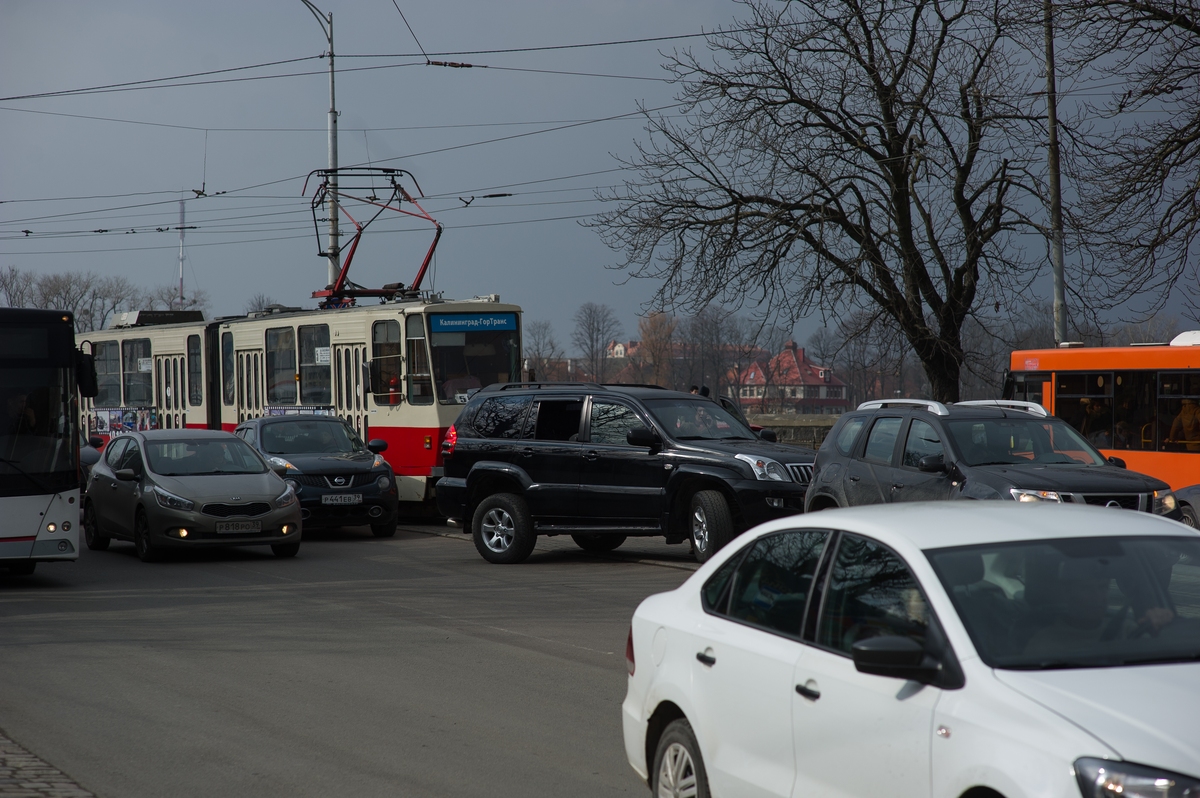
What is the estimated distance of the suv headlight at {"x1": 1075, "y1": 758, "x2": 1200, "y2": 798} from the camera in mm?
3158

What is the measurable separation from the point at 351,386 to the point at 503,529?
315 inches

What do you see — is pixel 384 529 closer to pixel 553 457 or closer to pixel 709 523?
pixel 553 457

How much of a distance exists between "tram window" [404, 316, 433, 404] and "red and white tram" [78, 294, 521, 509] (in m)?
0.02

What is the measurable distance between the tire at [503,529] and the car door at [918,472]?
458cm

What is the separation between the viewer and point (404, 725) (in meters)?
7.11

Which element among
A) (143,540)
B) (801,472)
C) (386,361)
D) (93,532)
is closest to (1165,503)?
(801,472)

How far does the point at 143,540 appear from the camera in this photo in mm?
15672

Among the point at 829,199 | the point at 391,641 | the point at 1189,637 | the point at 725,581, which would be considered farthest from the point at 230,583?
the point at 829,199

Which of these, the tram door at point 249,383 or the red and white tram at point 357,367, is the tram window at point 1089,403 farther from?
the tram door at point 249,383

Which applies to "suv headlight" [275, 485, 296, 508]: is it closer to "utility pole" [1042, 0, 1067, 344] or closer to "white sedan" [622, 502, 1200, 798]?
"white sedan" [622, 502, 1200, 798]

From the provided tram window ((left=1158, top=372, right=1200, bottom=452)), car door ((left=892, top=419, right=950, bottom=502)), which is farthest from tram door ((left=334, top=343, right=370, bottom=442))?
tram window ((left=1158, top=372, right=1200, bottom=452))

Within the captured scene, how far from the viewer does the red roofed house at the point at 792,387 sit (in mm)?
123500

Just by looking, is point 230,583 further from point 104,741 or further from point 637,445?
point 104,741

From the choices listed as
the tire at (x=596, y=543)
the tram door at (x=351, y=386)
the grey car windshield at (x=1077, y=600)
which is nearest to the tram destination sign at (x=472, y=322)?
the tram door at (x=351, y=386)
